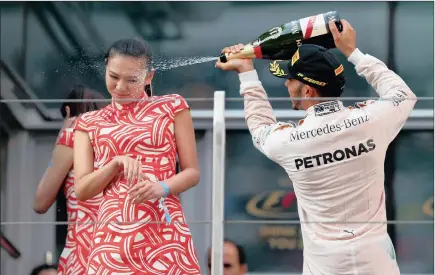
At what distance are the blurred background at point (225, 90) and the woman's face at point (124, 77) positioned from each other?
350 millimetres

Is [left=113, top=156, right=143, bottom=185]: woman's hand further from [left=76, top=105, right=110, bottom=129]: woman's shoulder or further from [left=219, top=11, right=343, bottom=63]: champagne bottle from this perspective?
[left=219, top=11, right=343, bottom=63]: champagne bottle

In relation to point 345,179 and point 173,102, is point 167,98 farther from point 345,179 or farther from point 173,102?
point 345,179

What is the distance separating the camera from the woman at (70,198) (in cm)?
241

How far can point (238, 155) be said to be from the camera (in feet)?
9.97

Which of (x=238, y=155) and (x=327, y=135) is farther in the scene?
(x=238, y=155)

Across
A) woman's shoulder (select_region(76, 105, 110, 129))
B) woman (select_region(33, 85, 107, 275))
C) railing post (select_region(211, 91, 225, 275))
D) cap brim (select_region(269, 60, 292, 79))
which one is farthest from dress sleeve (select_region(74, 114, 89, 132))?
cap brim (select_region(269, 60, 292, 79))

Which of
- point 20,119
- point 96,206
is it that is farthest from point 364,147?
point 20,119

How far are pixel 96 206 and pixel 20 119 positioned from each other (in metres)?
0.55

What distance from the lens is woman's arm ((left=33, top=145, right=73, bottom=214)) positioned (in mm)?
2465

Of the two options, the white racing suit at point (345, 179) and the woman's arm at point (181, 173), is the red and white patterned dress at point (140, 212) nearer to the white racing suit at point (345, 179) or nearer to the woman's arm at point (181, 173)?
the woman's arm at point (181, 173)

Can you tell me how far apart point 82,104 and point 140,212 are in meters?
0.34

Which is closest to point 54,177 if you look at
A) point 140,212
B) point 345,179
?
point 140,212

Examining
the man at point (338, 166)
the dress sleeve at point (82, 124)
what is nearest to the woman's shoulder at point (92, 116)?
the dress sleeve at point (82, 124)

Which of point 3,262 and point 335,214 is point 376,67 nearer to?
point 335,214
